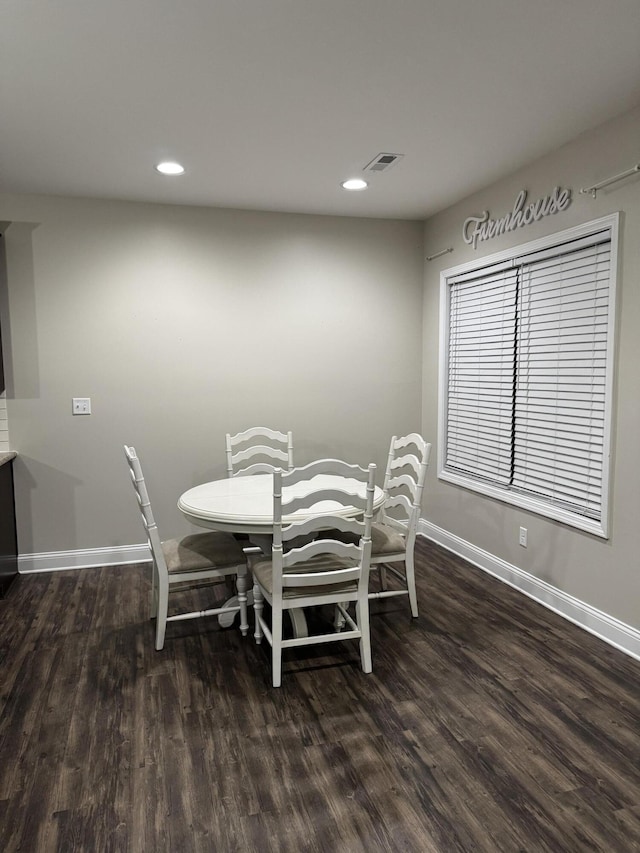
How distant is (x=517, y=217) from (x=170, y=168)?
7.02 feet

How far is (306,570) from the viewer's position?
2.75 m

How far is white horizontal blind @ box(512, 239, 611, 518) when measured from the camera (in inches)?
120

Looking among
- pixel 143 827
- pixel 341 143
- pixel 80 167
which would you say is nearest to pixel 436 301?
pixel 341 143

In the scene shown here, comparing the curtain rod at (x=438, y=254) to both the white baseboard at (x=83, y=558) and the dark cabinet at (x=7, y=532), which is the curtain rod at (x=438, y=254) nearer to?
the white baseboard at (x=83, y=558)

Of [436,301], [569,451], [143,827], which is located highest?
[436,301]

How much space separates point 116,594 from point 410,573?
6.23ft

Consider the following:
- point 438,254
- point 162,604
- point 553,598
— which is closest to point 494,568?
point 553,598

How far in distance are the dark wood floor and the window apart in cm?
85

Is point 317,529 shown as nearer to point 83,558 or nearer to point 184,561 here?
point 184,561

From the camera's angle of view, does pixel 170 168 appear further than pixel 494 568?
No

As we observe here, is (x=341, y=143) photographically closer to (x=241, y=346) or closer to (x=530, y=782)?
(x=241, y=346)

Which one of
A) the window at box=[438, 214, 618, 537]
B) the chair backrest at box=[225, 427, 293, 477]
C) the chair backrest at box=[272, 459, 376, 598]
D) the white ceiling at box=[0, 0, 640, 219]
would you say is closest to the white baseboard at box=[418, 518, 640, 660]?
the window at box=[438, 214, 618, 537]

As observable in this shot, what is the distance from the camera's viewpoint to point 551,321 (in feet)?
11.2

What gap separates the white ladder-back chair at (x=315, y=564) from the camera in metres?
2.49
